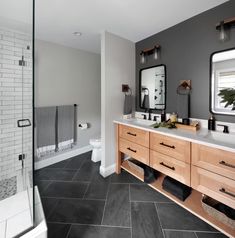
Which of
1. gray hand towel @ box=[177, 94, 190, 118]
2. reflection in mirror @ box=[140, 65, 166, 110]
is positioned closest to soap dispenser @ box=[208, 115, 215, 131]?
gray hand towel @ box=[177, 94, 190, 118]

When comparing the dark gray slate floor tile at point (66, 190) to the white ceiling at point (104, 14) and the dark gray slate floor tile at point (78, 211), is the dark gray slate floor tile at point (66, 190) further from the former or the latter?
the white ceiling at point (104, 14)

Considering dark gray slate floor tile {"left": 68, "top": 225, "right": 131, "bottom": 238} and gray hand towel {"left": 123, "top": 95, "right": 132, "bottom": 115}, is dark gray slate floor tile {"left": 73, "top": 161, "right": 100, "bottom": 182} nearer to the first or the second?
dark gray slate floor tile {"left": 68, "top": 225, "right": 131, "bottom": 238}

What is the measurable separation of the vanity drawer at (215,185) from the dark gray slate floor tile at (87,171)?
1453 millimetres

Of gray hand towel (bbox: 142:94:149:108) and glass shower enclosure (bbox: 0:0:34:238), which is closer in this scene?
glass shower enclosure (bbox: 0:0:34:238)

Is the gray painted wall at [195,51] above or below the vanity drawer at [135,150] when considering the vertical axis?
above

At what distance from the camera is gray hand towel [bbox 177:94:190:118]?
1892 millimetres

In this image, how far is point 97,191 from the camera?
6.19 ft

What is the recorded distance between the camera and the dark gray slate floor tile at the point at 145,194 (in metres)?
1.74

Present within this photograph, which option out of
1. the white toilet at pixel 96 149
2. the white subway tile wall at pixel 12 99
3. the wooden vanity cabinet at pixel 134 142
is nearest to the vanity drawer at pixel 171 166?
the wooden vanity cabinet at pixel 134 142

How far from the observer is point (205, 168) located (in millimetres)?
1275

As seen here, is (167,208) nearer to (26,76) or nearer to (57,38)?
(26,76)

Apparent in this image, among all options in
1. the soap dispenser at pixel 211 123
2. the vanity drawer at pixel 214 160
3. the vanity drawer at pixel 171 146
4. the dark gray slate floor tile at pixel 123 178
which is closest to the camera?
the vanity drawer at pixel 214 160

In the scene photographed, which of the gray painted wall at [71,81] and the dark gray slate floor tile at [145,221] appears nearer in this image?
the dark gray slate floor tile at [145,221]

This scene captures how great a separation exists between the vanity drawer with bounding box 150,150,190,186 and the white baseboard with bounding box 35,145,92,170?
1783 millimetres
